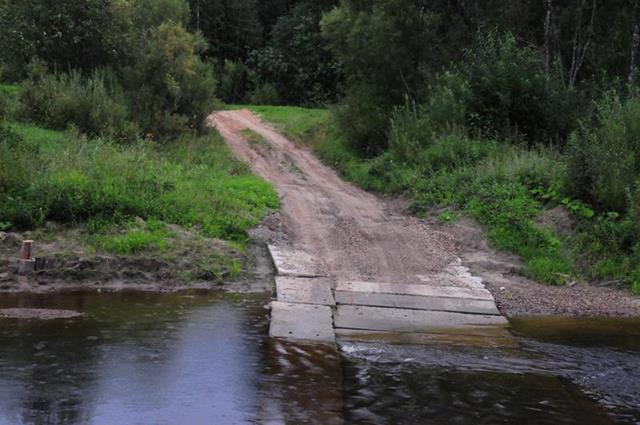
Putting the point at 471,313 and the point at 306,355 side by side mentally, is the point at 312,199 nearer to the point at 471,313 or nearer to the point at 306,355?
the point at 471,313

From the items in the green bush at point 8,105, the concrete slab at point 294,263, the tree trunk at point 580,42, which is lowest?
the concrete slab at point 294,263

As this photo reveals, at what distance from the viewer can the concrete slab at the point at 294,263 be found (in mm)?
12234

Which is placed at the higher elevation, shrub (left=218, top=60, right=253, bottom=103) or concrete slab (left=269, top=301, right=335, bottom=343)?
shrub (left=218, top=60, right=253, bottom=103)

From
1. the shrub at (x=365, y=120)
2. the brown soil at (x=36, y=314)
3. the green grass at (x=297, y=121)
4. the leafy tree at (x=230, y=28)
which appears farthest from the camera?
the leafy tree at (x=230, y=28)

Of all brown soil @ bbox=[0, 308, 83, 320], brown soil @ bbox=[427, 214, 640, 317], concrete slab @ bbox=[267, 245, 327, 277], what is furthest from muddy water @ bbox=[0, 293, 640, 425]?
concrete slab @ bbox=[267, 245, 327, 277]

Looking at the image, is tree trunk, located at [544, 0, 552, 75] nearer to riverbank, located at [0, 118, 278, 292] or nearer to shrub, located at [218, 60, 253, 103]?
riverbank, located at [0, 118, 278, 292]

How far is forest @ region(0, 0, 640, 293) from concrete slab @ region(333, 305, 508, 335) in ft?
8.92

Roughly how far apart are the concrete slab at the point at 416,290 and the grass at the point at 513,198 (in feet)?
5.34

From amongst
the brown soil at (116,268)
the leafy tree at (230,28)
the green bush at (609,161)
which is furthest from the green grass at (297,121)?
the brown soil at (116,268)

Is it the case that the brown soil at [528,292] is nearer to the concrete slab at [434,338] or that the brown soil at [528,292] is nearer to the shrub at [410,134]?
the concrete slab at [434,338]

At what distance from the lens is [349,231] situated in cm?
1498

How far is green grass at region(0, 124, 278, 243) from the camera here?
13.0 meters

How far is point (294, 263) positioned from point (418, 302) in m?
2.40

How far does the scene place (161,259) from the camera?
39.9 feet
